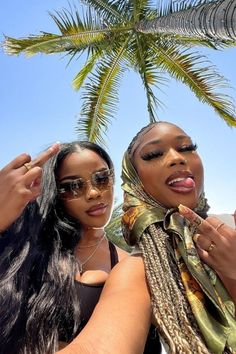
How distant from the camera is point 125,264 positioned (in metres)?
2.06

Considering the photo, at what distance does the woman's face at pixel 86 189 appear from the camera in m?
2.79

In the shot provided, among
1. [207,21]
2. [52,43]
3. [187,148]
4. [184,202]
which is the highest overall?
[207,21]

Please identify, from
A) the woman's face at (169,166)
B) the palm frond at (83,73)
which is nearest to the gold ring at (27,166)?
the woman's face at (169,166)

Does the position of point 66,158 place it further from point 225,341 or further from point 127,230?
point 225,341

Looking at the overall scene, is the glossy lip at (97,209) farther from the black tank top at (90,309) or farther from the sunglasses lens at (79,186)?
the black tank top at (90,309)

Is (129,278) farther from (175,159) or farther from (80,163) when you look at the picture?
(80,163)

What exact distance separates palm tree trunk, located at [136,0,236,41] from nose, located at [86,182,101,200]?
3005 mm

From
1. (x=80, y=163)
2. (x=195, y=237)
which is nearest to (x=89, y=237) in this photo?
(x=80, y=163)

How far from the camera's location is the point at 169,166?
2.25 metres

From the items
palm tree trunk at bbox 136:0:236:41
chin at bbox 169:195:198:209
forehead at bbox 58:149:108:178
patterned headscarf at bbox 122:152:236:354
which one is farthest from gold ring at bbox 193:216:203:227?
palm tree trunk at bbox 136:0:236:41

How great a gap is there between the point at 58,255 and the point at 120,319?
1.00m

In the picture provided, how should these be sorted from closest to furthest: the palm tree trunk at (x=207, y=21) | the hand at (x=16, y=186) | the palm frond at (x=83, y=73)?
the hand at (x=16, y=186) < the palm tree trunk at (x=207, y=21) < the palm frond at (x=83, y=73)

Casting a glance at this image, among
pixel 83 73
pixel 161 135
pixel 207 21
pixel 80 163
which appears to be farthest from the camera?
pixel 83 73

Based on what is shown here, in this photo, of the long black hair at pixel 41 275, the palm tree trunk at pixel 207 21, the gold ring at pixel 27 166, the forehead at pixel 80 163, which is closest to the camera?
the gold ring at pixel 27 166
